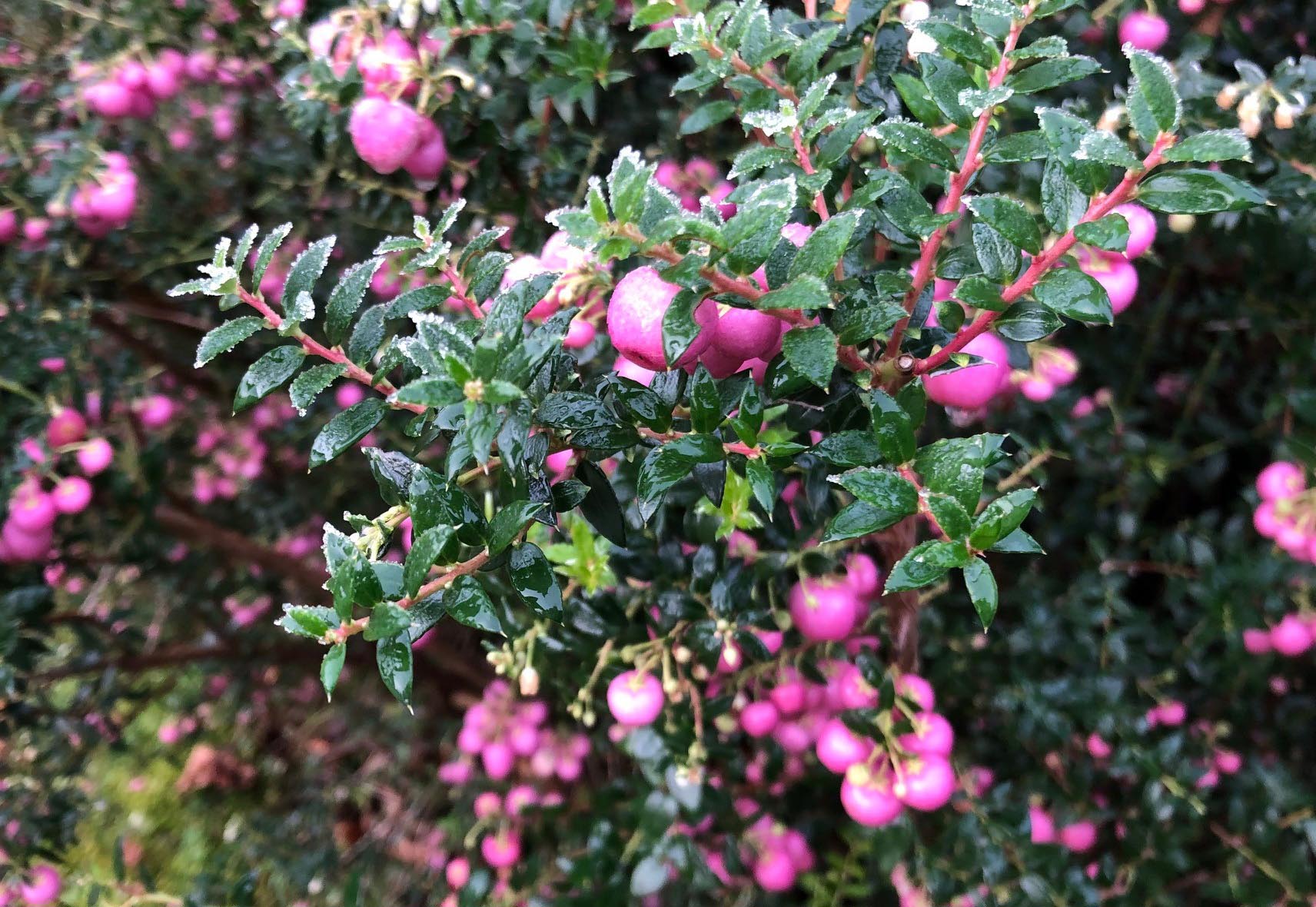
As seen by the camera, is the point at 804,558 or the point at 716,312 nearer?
the point at 716,312

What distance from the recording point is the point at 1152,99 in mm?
471

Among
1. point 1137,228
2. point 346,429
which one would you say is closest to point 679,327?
point 346,429

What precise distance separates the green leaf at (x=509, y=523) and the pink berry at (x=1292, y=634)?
130 cm

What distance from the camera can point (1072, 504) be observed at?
5.19 ft

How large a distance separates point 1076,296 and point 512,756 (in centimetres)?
147

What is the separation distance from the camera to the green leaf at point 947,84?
22.7 inches

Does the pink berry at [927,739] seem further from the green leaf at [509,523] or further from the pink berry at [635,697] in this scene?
the green leaf at [509,523]

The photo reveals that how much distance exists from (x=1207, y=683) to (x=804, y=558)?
912 mm

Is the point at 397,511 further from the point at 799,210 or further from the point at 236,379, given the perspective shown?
the point at 236,379

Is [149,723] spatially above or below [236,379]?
below

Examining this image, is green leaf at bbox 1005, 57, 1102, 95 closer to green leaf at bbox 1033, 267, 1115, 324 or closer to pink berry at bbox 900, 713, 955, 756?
green leaf at bbox 1033, 267, 1115, 324

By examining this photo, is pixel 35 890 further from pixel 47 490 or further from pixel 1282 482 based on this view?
pixel 1282 482

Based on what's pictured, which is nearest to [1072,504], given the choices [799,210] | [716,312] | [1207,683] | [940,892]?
[1207,683]

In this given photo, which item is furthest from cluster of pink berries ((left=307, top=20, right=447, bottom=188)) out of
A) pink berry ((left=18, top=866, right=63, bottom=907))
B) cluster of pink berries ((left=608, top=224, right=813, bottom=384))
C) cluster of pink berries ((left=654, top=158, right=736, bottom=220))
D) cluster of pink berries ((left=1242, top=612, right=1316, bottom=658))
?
cluster of pink berries ((left=1242, top=612, right=1316, bottom=658))
